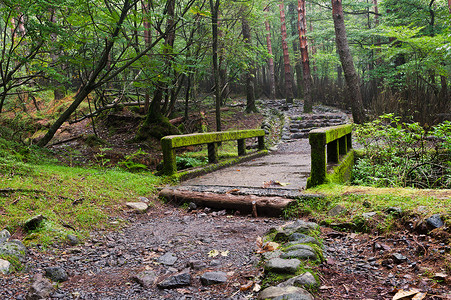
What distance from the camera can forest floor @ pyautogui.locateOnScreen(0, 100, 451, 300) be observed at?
1.89 metres

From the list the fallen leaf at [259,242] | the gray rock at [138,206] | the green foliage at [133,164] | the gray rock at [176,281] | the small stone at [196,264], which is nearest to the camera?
the gray rock at [176,281]

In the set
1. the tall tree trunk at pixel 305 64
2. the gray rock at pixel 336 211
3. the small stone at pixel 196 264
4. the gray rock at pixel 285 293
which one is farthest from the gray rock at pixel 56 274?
the tall tree trunk at pixel 305 64

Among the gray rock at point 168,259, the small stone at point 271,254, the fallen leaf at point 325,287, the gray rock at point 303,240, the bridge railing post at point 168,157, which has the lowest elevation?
the gray rock at point 168,259

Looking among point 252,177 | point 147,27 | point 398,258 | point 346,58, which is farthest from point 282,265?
point 346,58

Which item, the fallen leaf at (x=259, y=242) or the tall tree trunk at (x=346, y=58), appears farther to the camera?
the tall tree trunk at (x=346, y=58)

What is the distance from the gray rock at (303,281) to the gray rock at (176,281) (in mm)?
697

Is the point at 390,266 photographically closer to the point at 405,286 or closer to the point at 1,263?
the point at 405,286

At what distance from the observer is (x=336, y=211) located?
313 cm

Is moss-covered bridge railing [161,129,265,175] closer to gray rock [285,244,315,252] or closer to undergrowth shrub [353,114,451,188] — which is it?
undergrowth shrub [353,114,451,188]

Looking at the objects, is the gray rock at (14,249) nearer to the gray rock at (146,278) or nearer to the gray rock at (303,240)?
the gray rock at (146,278)

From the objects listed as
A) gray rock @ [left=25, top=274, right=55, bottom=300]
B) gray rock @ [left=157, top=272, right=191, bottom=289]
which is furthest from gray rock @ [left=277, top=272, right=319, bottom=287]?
gray rock @ [left=25, top=274, right=55, bottom=300]

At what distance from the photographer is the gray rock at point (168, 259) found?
2504 millimetres

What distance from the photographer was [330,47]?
33.7 metres

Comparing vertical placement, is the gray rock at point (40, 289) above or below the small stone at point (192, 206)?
above
